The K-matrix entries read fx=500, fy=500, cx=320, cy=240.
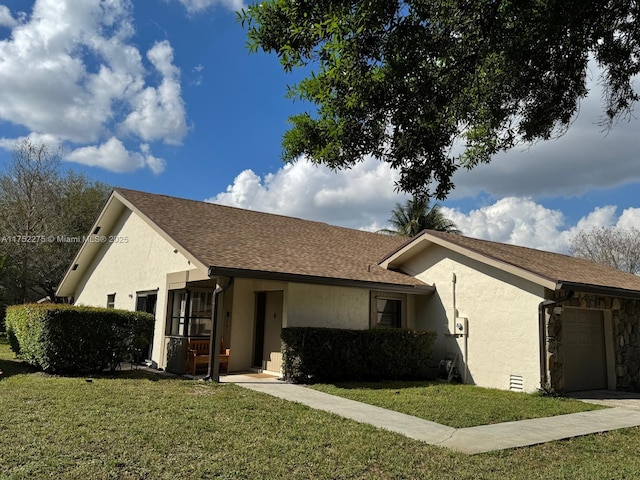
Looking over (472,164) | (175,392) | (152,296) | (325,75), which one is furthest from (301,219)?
(325,75)

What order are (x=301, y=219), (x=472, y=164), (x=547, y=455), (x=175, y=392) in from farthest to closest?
(x=301, y=219), (x=175, y=392), (x=472, y=164), (x=547, y=455)

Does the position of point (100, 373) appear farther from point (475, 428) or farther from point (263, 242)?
point (475, 428)

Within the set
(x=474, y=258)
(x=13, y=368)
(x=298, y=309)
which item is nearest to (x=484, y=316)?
(x=474, y=258)

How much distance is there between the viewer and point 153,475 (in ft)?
16.3

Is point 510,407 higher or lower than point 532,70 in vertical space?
lower

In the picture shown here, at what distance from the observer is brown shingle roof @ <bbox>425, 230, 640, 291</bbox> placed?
41.6 ft

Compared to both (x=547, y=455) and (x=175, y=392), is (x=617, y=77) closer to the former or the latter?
(x=547, y=455)

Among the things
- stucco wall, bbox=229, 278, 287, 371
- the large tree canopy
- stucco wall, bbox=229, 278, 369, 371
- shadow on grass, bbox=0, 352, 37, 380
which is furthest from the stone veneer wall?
shadow on grass, bbox=0, 352, 37, 380

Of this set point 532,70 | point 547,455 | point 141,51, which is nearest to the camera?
point 547,455

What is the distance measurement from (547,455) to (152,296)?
39.3 feet

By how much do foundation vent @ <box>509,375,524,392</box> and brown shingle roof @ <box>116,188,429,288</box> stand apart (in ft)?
11.6

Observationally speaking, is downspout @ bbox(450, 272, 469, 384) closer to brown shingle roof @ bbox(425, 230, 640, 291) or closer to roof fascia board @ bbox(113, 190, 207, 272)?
brown shingle roof @ bbox(425, 230, 640, 291)

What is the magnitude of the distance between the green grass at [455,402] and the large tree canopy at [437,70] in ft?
13.6

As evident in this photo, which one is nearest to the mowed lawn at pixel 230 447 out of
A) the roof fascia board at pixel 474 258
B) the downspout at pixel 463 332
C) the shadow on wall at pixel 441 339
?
the roof fascia board at pixel 474 258
